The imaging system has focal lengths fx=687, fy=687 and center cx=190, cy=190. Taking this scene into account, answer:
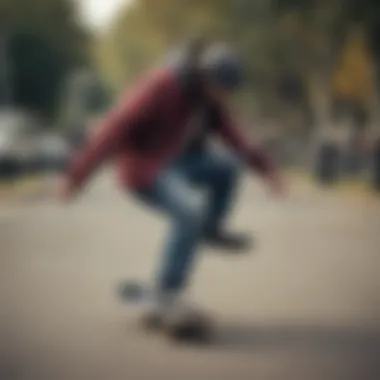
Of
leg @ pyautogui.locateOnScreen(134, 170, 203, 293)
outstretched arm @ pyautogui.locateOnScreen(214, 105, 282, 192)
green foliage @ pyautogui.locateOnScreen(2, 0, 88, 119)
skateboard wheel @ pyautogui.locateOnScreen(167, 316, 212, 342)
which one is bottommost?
skateboard wheel @ pyautogui.locateOnScreen(167, 316, 212, 342)

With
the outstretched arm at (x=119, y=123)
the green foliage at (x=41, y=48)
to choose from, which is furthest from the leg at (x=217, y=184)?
the green foliage at (x=41, y=48)

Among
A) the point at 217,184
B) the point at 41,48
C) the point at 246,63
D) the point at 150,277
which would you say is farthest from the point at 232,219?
the point at 41,48

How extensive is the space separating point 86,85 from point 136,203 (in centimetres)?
23

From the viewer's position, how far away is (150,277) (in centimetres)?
126

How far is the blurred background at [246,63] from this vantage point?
123cm

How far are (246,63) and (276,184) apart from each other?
0.23m

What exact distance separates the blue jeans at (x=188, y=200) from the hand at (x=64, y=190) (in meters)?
0.12

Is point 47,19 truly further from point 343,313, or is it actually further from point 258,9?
point 343,313

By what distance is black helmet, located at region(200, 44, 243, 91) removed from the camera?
48.4 inches

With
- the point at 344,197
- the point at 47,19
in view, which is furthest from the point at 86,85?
the point at 344,197

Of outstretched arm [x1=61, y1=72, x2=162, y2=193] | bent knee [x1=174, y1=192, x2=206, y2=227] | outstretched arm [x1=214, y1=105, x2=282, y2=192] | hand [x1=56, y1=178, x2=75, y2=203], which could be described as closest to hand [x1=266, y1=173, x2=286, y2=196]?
outstretched arm [x1=214, y1=105, x2=282, y2=192]

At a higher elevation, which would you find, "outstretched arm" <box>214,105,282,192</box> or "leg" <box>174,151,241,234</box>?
"outstretched arm" <box>214,105,282,192</box>

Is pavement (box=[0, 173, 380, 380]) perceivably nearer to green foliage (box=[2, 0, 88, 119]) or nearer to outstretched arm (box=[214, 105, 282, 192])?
outstretched arm (box=[214, 105, 282, 192])

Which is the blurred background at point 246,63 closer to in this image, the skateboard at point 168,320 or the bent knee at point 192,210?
the bent knee at point 192,210
